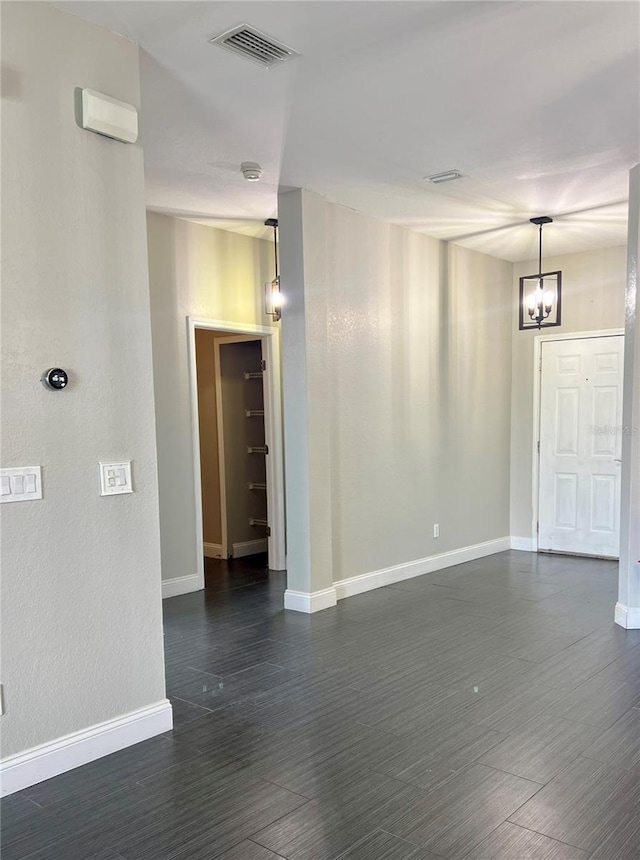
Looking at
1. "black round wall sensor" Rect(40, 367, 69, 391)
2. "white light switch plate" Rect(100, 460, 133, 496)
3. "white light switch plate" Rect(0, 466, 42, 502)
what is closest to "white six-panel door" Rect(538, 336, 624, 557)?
"white light switch plate" Rect(100, 460, 133, 496)

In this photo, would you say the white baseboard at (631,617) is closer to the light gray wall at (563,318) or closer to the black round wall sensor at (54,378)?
the light gray wall at (563,318)

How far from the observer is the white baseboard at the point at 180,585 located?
503cm

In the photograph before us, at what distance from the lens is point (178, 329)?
5078 millimetres

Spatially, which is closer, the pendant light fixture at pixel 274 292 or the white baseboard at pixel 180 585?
the white baseboard at pixel 180 585

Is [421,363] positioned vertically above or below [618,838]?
above

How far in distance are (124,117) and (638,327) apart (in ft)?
10.1

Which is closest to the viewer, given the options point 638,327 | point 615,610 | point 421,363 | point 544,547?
point 638,327

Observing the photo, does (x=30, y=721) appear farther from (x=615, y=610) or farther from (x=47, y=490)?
(x=615, y=610)

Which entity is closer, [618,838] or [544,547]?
[618,838]

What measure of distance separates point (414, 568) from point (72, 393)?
3776mm

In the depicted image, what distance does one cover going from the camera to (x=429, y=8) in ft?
7.99

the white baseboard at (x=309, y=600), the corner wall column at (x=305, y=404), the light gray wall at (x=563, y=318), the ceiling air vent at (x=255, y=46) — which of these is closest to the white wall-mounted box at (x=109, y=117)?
the ceiling air vent at (x=255, y=46)

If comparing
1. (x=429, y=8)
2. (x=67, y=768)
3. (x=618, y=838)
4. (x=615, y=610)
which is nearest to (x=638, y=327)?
(x=615, y=610)

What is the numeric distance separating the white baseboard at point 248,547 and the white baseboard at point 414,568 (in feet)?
5.92
